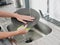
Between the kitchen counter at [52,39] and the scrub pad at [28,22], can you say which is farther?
the scrub pad at [28,22]

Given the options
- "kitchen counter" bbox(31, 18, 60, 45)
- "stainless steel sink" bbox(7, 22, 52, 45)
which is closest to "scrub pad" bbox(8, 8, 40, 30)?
"stainless steel sink" bbox(7, 22, 52, 45)

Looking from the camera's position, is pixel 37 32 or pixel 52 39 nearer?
pixel 52 39

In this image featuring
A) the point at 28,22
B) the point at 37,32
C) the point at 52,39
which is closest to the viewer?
the point at 52,39

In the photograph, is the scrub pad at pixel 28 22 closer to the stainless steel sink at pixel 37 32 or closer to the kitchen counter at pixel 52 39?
the stainless steel sink at pixel 37 32

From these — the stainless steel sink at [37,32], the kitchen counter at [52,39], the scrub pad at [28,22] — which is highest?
the scrub pad at [28,22]

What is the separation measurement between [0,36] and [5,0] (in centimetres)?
102

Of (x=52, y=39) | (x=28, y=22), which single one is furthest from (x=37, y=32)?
(x=52, y=39)

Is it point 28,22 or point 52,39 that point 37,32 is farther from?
point 52,39

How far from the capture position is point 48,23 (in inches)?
50.0

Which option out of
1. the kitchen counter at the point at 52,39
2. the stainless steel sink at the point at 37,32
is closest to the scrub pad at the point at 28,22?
the stainless steel sink at the point at 37,32

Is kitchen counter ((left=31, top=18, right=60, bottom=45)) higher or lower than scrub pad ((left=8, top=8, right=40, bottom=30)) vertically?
lower

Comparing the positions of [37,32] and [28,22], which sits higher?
[28,22]

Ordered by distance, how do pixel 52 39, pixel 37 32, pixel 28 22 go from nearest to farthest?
pixel 52 39 → pixel 28 22 → pixel 37 32

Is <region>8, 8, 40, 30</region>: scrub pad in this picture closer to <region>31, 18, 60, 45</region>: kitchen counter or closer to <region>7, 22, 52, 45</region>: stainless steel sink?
<region>7, 22, 52, 45</region>: stainless steel sink
